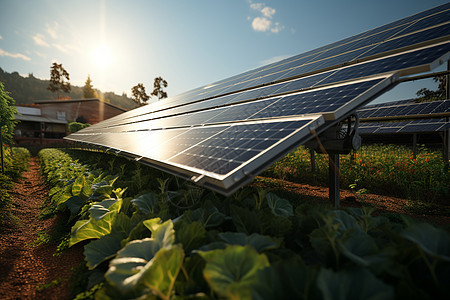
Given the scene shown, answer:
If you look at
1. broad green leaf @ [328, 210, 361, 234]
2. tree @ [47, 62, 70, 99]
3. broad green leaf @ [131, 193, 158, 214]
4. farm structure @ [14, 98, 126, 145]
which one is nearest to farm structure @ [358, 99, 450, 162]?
broad green leaf @ [328, 210, 361, 234]

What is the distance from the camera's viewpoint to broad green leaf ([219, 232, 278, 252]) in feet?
4.91

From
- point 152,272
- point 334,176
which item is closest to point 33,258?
point 152,272

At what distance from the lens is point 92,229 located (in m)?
2.38

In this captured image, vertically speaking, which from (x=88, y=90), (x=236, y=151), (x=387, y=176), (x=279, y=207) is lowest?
(x=387, y=176)

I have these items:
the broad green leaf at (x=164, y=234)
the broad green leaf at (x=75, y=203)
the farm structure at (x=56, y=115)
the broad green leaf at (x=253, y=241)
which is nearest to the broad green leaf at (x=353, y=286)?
the broad green leaf at (x=253, y=241)

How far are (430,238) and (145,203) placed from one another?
256cm

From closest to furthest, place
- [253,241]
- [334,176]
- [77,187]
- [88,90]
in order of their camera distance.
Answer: [253,241], [77,187], [334,176], [88,90]

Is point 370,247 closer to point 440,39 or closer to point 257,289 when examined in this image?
point 257,289

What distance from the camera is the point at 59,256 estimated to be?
312cm

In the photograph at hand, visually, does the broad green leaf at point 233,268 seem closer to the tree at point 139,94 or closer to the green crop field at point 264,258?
the green crop field at point 264,258

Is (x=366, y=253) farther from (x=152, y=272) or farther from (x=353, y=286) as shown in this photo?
(x=152, y=272)

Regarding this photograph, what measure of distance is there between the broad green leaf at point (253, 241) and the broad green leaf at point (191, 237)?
0.19 m

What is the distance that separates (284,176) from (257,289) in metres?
9.26

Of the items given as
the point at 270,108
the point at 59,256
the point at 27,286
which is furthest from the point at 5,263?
the point at 270,108
